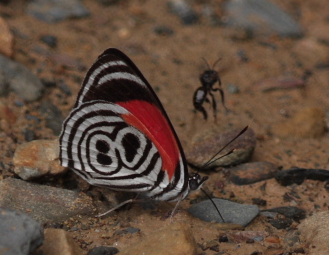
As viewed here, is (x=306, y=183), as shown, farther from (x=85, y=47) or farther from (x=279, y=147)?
(x=85, y=47)

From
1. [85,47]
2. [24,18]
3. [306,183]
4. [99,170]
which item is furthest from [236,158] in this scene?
[24,18]

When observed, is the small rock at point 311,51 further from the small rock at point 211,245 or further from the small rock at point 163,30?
the small rock at point 211,245

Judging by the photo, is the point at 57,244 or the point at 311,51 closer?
the point at 57,244

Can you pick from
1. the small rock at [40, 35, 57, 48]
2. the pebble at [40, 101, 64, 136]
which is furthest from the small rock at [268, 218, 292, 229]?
the small rock at [40, 35, 57, 48]

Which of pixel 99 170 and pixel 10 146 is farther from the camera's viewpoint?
pixel 10 146

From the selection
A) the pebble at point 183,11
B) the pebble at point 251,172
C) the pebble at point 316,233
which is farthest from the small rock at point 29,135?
the pebble at point 183,11

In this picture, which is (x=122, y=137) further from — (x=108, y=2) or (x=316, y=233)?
(x=108, y=2)

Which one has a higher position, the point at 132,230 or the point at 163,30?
the point at 163,30

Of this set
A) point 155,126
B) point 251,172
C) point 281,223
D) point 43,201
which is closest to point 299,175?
point 251,172
